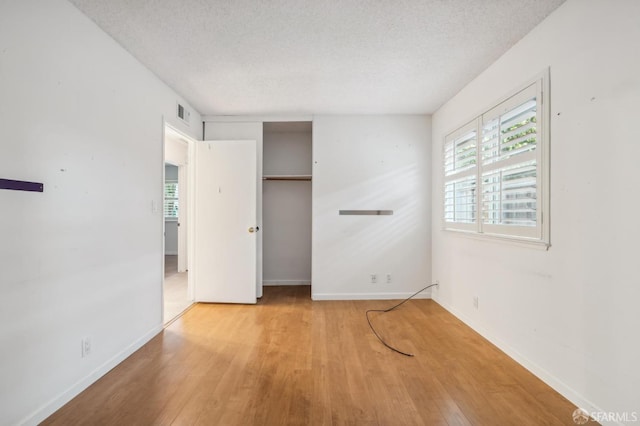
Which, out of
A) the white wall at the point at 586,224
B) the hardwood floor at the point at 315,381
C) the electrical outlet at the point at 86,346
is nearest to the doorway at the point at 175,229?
the hardwood floor at the point at 315,381

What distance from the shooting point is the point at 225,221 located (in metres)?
3.78

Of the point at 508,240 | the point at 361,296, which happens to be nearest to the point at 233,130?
the point at 361,296

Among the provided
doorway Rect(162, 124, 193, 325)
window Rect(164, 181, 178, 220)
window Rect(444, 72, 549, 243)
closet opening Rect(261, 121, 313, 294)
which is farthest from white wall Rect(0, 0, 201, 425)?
window Rect(164, 181, 178, 220)

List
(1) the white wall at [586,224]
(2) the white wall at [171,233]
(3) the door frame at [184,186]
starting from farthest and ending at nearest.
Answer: (2) the white wall at [171,233] < (3) the door frame at [184,186] < (1) the white wall at [586,224]

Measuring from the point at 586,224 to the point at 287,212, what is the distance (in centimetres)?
380

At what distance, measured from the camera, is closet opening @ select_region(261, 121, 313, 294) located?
4836 mm

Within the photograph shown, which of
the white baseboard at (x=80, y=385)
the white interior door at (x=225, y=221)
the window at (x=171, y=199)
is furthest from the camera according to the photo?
the window at (x=171, y=199)

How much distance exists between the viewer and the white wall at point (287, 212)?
15.9 feet

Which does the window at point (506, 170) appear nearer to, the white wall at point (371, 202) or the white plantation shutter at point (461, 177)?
the white plantation shutter at point (461, 177)

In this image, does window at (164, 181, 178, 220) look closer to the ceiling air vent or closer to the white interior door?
the white interior door

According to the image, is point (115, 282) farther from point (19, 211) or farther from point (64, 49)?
point (64, 49)

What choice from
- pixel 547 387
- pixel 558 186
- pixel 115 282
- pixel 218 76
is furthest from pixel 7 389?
pixel 558 186

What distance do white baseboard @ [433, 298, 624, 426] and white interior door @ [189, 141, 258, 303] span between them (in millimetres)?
2668

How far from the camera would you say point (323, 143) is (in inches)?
158
